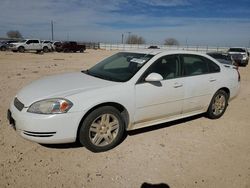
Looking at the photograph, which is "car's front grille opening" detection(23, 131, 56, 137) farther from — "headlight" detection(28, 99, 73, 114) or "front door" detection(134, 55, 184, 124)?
"front door" detection(134, 55, 184, 124)

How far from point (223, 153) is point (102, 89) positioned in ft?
7.09

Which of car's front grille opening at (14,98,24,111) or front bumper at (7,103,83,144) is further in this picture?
car's front grille opening at (14,98,24,111)

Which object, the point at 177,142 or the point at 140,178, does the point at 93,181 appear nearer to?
the point at 140,178

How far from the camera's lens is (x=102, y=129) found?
372cm

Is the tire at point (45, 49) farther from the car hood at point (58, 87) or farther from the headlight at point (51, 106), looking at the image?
the headlight at point (51, 106)

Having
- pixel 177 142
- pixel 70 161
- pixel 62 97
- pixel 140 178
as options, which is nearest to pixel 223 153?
pixel 177 142

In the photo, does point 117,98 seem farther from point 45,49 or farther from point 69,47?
point 69,47

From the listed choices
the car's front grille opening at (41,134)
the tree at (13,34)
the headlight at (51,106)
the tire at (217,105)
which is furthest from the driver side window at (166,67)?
the tree at (13,34)

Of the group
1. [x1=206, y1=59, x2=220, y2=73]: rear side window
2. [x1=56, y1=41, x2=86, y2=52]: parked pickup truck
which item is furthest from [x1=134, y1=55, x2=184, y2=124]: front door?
[x1=56, y1=41, x2=86, y2=52]: parked pickup truck

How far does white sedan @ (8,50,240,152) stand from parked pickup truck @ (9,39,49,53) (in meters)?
29.3

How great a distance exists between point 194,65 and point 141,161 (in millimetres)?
2372

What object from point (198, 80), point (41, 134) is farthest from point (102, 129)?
point (198, 80)

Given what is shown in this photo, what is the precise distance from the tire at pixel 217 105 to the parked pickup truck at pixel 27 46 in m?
30.3

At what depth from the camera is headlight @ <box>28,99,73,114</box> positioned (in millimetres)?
3352
